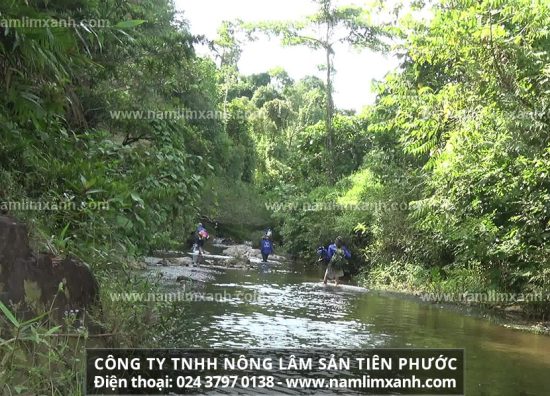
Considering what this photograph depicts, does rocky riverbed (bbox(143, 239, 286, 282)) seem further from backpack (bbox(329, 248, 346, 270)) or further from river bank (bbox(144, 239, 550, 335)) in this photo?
backpack (bbox(329, 248, 346, 270))

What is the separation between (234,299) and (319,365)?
18.0 feet

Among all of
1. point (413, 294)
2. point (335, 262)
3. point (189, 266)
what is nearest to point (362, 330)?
point (413, 294)

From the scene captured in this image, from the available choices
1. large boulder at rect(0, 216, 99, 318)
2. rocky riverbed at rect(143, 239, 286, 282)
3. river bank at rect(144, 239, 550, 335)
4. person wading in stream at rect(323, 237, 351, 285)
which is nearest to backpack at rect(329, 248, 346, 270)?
person wading in stream at rect(323, 237, 351, 285)

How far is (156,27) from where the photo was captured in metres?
13.6

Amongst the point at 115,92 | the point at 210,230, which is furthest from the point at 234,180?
the point at 115,92

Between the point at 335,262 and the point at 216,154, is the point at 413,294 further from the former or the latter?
the point at 216,154

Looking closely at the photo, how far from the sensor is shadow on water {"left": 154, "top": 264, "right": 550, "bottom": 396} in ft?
25.1

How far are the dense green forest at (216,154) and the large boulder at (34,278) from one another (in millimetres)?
220

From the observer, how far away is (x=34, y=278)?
505 centimetres

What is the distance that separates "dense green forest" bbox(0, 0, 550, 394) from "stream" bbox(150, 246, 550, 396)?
153cm

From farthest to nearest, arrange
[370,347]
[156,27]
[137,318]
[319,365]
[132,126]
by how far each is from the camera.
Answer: [156,27]
[132,126]
[370,347]
[319,365]
[137,318]

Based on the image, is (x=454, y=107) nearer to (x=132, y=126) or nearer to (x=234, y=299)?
(x=234, y=299)

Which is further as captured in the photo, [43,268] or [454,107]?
[454,107]

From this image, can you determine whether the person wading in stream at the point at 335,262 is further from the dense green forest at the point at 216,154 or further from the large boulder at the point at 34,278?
the large boulder at the point at 34,278
